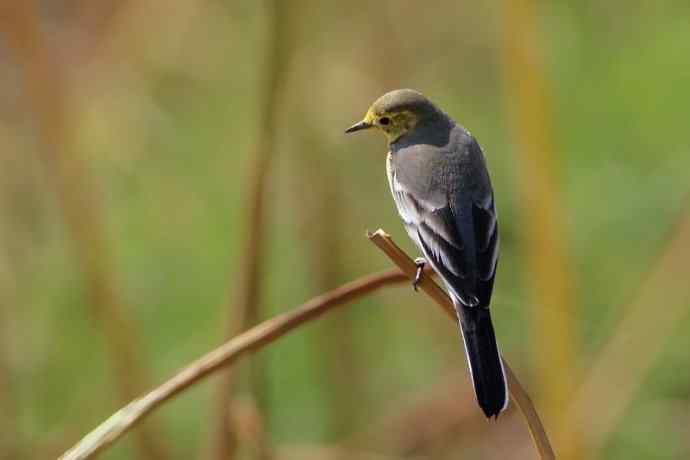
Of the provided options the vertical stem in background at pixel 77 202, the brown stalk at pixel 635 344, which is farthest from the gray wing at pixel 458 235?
the brown stalk at pixel 635 344

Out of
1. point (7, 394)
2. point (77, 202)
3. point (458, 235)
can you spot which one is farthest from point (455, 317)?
point (7, 394)

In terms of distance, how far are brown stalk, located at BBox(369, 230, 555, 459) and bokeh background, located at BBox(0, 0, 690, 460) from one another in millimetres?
556

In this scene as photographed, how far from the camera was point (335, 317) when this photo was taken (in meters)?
4.45

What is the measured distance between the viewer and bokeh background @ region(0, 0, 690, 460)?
348 centimetres

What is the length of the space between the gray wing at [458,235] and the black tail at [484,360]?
34 mm

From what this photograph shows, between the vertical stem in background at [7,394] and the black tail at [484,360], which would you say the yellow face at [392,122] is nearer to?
the black tail at [484,360]

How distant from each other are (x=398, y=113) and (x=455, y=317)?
0.95m

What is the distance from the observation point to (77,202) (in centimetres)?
383

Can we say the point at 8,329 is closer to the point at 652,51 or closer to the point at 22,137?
the point at 22,137

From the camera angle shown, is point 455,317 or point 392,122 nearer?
point 455,317

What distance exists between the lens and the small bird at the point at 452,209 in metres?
2.68

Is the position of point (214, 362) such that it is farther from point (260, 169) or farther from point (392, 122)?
point (392, 122)

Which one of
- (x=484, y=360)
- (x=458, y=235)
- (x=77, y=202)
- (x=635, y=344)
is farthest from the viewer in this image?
(x=635, y=344)

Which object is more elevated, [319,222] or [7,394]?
[319,222]
